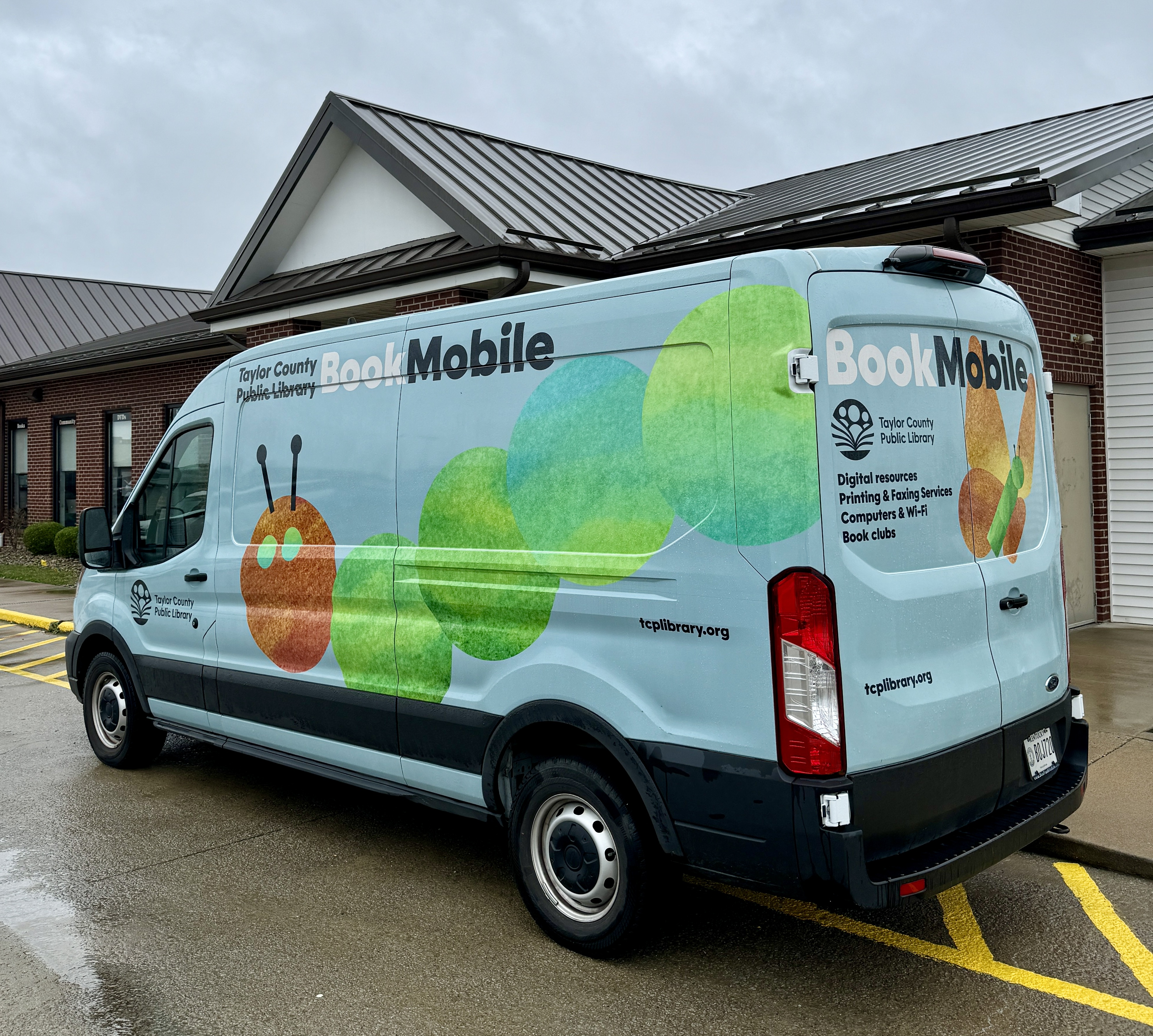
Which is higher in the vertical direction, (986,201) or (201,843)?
(986,201)

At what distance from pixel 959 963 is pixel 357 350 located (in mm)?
3503

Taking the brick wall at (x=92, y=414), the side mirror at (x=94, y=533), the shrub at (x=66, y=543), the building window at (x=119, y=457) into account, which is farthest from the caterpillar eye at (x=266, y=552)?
the shrub at (x=66, y=543)

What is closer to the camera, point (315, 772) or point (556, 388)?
point (556, 388)

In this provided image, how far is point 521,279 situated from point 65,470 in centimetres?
1536

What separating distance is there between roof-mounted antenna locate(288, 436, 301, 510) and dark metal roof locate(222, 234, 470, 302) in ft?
18.1

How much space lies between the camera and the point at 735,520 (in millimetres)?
3432

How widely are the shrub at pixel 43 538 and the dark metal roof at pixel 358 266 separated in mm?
9166

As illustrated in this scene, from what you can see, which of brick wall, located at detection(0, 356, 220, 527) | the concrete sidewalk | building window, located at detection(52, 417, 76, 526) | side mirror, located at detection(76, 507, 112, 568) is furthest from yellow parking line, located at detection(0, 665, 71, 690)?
building window, located at detection(52, 417, 76, 526)

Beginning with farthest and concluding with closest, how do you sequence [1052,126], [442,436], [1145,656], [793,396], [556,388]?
[1052,126], [1145,656], [442,436], [556,388], [793,396]

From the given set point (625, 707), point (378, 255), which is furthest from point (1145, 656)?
point (378, 255)

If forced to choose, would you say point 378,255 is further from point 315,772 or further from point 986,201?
point 315,772

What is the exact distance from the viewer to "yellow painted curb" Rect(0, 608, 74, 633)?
1230cm

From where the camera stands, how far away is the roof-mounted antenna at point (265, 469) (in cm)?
535

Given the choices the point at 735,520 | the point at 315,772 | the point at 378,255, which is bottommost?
the point at 315,772
